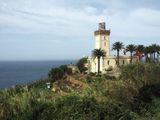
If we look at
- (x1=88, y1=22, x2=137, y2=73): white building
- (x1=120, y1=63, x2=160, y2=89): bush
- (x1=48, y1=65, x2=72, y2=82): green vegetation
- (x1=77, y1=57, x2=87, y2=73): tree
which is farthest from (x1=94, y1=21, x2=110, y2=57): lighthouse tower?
(x1=120, y1=63, x2=160, y2=89): bush

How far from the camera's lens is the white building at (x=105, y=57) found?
327ft

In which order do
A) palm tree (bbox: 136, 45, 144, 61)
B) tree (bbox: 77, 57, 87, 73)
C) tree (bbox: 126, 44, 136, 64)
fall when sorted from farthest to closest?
tree (bbox: 77, 57, 87, 73) → palm tree (bbox: 136, 45, 144, 61) → tree (bbox: 126, 44, 136, 64)

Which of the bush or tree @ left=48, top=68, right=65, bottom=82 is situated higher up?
the bush

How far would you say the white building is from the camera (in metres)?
99.6

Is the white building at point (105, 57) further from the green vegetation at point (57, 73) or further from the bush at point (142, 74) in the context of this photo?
the bush at point (142, 74)

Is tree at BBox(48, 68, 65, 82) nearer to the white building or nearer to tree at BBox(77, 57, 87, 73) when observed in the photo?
tree at BBox(77, 57, 87, 73)

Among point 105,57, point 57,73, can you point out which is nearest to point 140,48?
point 105,57

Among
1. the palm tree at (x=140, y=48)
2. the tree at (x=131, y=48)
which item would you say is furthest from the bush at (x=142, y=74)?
the palm tree at (x=140, y=48)

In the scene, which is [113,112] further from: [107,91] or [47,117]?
[107,91]

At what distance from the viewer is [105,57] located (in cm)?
9931

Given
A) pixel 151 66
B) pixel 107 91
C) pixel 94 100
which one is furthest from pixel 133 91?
pixel 94 100

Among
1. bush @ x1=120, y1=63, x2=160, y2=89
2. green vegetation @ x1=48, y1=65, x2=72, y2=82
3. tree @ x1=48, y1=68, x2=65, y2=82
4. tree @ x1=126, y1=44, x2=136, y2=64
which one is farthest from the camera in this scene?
tree @ x1=126, y1=44, x2=136, y2=64

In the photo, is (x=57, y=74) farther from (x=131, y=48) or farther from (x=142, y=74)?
(x=142, y=74)

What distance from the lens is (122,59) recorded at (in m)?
101
